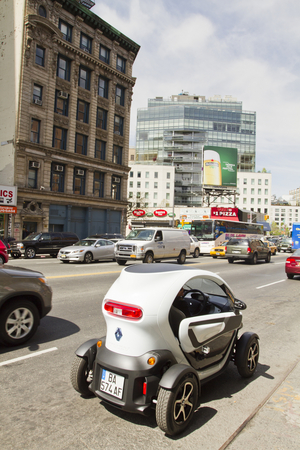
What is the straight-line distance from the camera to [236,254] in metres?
22.9

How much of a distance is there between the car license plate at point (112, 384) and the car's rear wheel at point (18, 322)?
251 centimetres

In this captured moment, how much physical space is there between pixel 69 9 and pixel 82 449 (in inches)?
1537

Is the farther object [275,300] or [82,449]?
[275,300]

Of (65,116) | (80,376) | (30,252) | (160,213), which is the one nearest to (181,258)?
(30,252)

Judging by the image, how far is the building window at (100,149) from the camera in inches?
1484

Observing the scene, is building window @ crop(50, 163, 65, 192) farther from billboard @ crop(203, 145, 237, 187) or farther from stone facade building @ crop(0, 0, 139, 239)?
billboard @ crop(203, 145, 237, 187)

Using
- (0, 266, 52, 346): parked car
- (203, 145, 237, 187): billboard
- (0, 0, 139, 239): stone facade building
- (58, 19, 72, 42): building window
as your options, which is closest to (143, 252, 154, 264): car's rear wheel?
(0, 266, 52, 346): parked car

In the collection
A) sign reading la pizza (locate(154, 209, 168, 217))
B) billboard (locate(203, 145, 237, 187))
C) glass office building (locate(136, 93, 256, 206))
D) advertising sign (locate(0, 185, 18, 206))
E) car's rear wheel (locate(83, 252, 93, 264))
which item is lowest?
car's rear wheel (locate(83, 252, 93, 264))

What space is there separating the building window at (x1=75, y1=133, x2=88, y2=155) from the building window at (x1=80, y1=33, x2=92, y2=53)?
9096 mm

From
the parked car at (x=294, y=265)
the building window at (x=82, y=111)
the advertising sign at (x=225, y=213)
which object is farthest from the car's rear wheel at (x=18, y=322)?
the advertising sign at (x=225, y=213)

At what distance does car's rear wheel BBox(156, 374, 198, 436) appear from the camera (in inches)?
119

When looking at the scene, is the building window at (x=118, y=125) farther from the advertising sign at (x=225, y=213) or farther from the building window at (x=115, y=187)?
the advertising sign at (x=225, y=213)

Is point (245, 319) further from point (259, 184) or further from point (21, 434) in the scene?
point (259, 184)

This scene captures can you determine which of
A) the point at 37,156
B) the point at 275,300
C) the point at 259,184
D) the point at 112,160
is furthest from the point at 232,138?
the point at 275,300
